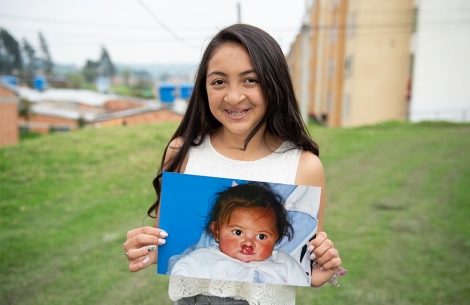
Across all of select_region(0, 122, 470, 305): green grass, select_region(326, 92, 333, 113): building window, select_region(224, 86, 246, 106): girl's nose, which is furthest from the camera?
select_region(326, 92, 333, 113): building window

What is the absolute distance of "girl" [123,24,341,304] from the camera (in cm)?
118

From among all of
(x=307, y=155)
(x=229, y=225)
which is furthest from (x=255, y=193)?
(x=307, y=155)

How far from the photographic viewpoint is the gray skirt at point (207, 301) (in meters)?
1.22

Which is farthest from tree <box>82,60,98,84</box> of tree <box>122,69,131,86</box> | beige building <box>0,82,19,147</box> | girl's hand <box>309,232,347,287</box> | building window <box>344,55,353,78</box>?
girl's hand <box>309,232,347,287</box>

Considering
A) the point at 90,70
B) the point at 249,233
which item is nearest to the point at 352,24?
the point at 249,233

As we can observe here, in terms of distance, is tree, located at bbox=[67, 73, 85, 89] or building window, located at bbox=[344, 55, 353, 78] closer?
building window, located at bbox=[344, 55, 353, 78]

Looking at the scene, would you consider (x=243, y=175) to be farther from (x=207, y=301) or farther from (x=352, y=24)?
(x=352, y=24)

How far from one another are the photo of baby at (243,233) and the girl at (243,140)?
0.19ft

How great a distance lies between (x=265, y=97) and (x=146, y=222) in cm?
333

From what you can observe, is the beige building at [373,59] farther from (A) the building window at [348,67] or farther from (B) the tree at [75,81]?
(B) the tree at [75,81]

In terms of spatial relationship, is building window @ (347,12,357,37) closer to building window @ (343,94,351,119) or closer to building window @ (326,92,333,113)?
building window @ (343,94,351,119)

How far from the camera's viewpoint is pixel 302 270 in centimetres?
118

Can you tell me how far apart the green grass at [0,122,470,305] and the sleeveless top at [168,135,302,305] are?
1.65 m

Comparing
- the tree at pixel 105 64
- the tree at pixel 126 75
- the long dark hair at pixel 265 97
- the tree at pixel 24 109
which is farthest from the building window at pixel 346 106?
the tree at pixel 126 75
